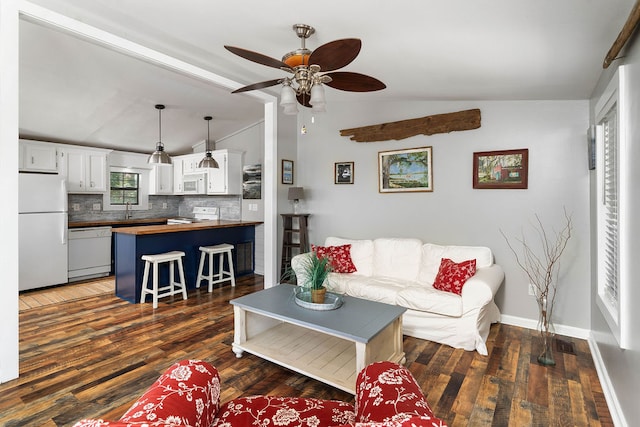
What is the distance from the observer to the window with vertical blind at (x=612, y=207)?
69.6 inches

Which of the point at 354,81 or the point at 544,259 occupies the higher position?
the point at 354,81

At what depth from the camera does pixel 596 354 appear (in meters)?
2.68

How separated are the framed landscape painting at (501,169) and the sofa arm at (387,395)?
276 cm

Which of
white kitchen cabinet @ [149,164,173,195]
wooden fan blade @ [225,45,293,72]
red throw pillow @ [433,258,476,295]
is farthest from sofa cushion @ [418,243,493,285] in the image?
white kitchen cabinet @ [149,164,173,195]

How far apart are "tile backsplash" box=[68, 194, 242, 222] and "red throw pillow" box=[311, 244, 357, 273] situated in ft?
8.06

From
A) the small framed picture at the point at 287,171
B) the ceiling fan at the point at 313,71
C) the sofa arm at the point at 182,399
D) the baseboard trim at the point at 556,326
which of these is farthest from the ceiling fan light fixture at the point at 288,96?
the baseboard trim at the point at 556,326

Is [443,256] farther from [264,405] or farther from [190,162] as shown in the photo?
[190,162]

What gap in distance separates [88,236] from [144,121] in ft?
6.65

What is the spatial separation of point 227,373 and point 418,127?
10.5 ft

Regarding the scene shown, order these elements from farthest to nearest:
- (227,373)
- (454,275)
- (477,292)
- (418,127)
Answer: (418,127)
(454,275)
(477,292)
(227,373)

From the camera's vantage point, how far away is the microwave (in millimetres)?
6102

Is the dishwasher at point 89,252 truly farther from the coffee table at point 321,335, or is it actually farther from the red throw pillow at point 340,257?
the coffee table at point 321,335

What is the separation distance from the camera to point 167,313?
3.75 m

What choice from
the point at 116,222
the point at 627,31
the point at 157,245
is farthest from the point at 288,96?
the point at 116,222
